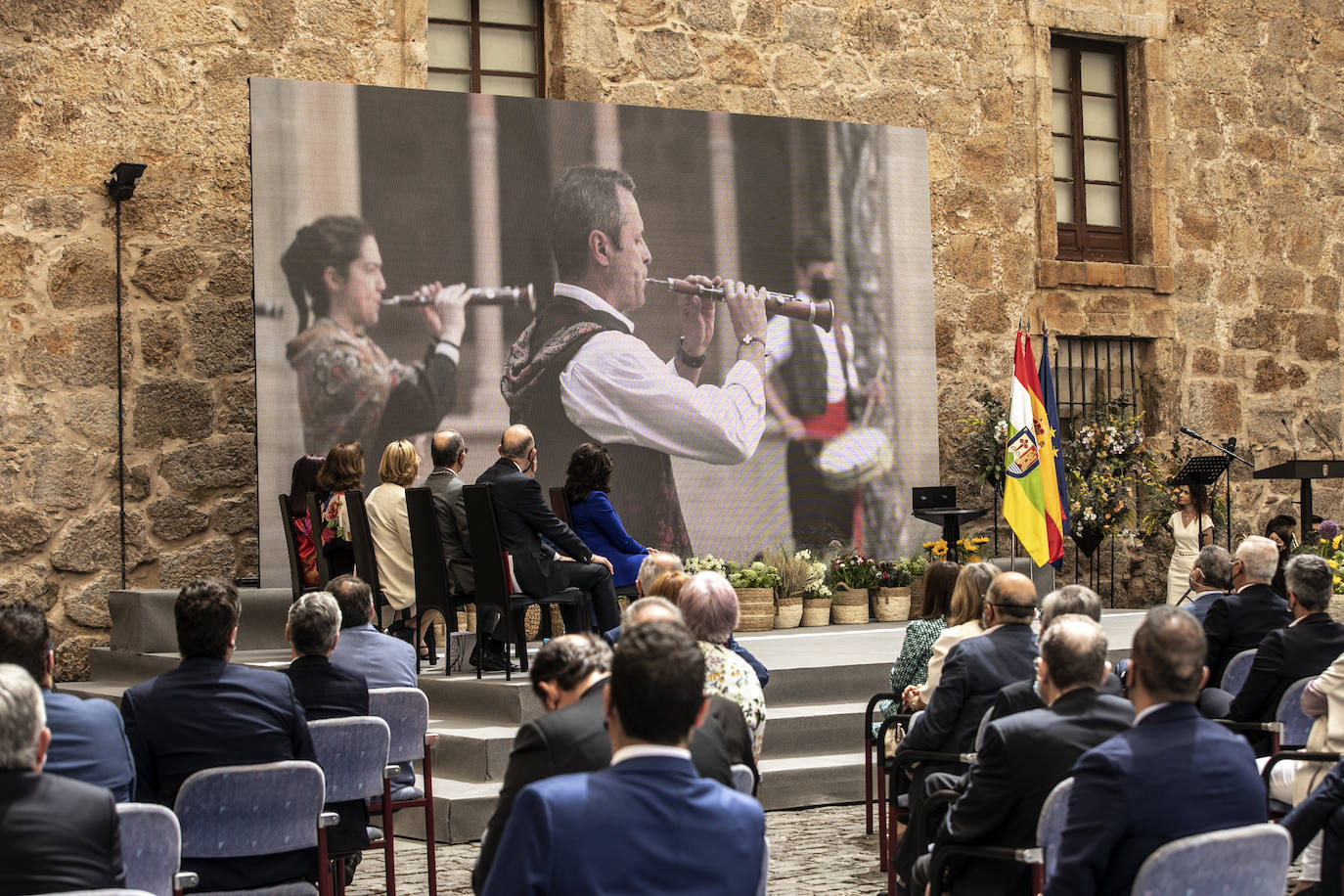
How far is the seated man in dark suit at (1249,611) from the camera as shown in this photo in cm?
577

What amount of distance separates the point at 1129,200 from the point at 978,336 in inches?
75.6

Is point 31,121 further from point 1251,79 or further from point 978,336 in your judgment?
point 1251,79

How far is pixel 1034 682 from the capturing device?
164 inches

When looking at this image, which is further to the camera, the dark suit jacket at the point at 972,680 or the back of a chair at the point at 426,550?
the back of a chair at the point at 426,550

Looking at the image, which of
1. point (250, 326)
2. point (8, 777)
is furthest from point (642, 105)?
point (8, 777)

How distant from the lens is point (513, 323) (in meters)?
9.63

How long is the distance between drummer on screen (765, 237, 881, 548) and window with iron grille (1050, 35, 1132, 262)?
9.00 feet

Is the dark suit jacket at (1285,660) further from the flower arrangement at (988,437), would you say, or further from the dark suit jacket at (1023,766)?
the flower arrangement at (988,437)

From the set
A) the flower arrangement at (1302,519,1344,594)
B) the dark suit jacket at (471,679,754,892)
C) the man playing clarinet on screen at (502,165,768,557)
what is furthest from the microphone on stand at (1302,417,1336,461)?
the dark suit jacket at (471,679,754,892)

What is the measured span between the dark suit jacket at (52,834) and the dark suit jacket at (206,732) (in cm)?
110

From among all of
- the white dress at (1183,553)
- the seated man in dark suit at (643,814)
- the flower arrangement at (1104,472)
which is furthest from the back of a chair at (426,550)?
the white dress at (1183,553)

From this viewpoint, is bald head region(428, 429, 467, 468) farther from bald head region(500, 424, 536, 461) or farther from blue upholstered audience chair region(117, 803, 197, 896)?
blue upholstered audience chair region(117, 803, 197, 896)

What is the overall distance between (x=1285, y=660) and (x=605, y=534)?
3.48 meters

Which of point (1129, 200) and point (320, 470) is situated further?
point (1129, 200)
